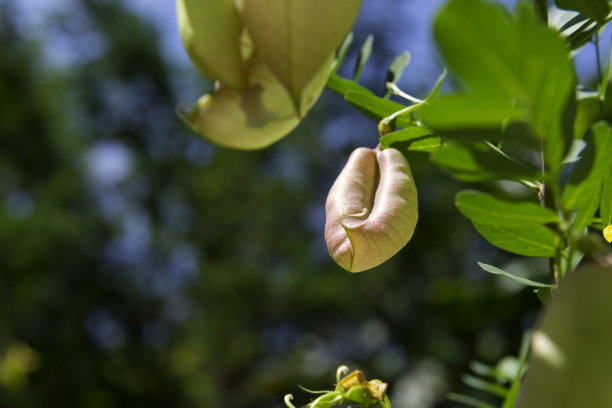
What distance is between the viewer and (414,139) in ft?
0.76

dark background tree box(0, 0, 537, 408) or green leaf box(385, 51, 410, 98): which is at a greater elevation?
green leaf box(385, 51, 410, 98)

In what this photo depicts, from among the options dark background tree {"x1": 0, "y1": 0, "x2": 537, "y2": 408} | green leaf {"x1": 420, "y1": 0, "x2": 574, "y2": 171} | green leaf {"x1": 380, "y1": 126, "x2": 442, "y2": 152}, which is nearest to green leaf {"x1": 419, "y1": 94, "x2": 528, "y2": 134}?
green leaf {"x1": 420, "y1": 0, "x2": 574, "y2": 171}

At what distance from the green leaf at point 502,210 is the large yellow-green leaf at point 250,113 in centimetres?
5

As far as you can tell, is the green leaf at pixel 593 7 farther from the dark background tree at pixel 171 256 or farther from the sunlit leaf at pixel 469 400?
the dark background tree at pixel 171 256

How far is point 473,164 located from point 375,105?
119mm

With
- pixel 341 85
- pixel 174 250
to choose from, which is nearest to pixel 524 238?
pixel 341 85

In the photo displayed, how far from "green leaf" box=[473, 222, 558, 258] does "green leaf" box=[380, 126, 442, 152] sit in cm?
6

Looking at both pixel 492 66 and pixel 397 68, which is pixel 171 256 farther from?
pixel 492 66

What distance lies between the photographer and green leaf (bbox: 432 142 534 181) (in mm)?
134

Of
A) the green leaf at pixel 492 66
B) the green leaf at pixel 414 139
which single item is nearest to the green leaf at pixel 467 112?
the green leaf at pixel 492 66

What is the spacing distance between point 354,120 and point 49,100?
2677 mm

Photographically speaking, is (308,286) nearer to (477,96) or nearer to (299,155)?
(299,155)

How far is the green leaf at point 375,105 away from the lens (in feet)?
0.80

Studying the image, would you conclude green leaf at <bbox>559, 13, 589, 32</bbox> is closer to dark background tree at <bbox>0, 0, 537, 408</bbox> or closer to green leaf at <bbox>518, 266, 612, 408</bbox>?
green leaf at <bbox>518, 266, 612, 408</bbox>
